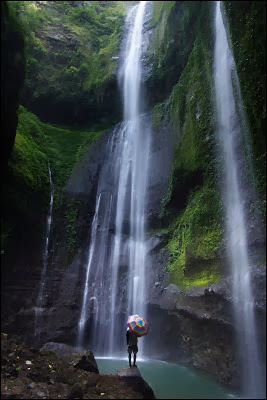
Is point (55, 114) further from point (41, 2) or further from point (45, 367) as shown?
point (45, 367)

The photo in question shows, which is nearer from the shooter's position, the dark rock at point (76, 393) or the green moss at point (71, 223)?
the dark rock at point (76, 393)

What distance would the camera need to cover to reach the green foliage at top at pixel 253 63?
586 cm

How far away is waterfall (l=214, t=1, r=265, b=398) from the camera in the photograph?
589 centimetres

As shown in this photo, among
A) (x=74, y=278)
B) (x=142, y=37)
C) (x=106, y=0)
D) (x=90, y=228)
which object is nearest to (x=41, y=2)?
(x=106, y=0)

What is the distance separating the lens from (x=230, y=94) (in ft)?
30.4

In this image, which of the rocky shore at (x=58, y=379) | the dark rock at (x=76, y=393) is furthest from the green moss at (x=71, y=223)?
the dark rock at (x=76, y=393)

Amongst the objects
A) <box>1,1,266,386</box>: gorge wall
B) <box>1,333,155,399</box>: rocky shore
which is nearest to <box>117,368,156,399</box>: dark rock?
<box>1,333,155,399</box>: rocky shore

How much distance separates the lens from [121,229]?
43.7 feet

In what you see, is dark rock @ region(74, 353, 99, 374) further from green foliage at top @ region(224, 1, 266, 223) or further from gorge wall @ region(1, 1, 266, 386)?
green foliage at top @ region(224, 1, 266, 223)

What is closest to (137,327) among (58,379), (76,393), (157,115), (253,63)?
(76,393)

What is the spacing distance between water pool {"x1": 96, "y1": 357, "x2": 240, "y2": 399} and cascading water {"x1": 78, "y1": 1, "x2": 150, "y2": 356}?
149 cm

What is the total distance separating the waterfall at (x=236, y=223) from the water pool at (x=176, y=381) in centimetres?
63

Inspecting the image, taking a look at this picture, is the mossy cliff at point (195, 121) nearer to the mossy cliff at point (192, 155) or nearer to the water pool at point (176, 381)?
the mossy cliff at point (192, 155)

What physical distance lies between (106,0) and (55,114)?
765 cm
